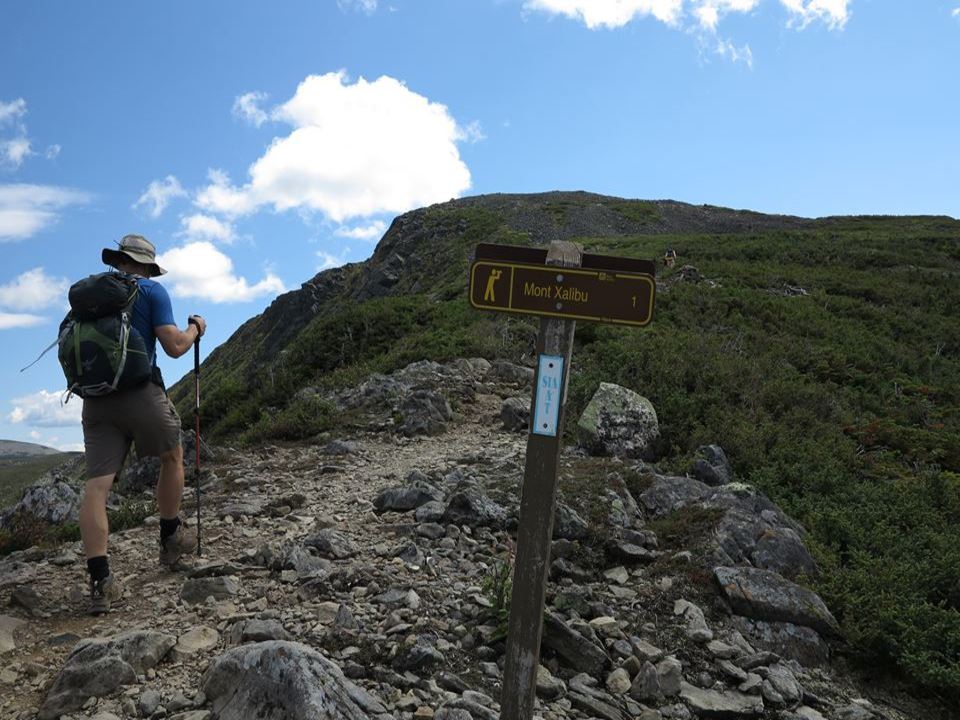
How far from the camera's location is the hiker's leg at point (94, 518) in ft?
15.7

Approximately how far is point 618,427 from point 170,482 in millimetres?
6157

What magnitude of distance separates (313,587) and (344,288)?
143 feet

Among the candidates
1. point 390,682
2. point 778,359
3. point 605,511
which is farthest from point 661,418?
point 390,682

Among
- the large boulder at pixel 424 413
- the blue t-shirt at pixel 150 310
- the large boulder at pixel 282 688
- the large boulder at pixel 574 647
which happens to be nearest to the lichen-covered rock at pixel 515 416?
the large boulder at pixel 424 413

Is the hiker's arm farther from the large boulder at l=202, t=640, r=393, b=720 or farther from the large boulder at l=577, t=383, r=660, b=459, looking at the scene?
the large boulder at l=577, t=383, r=660, b=459

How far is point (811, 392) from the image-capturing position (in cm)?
1231

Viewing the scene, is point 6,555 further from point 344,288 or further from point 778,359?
point 344,288

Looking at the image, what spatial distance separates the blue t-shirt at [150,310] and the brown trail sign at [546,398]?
9.67 feet

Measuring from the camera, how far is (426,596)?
16.8ft

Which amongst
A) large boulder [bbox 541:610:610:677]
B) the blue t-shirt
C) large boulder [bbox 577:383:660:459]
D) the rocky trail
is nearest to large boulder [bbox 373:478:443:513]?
the rocky trail

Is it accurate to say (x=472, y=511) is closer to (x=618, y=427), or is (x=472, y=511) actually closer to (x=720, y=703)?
(x=720, y=703)

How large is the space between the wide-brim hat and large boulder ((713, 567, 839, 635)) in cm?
551

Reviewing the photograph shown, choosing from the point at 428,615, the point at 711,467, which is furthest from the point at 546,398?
the point at 711,467

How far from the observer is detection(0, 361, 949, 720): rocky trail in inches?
150
